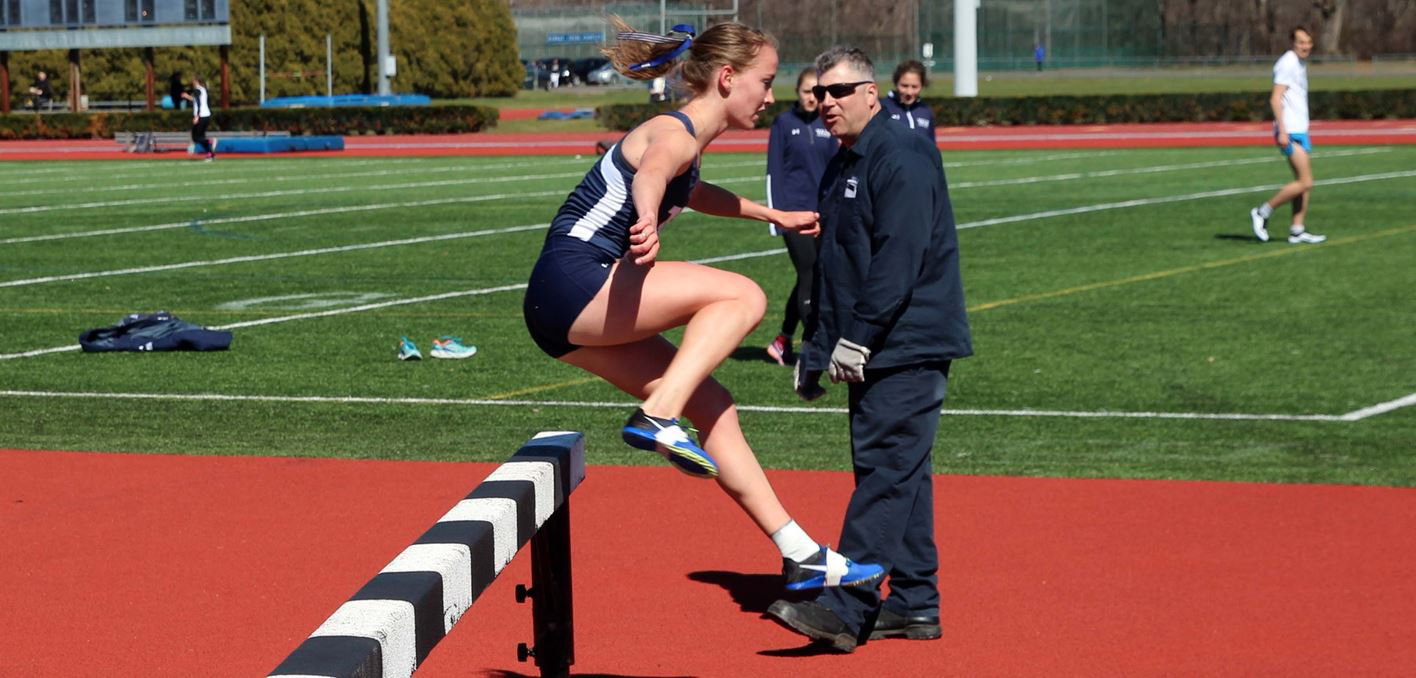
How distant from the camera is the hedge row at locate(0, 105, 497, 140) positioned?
5172 cm

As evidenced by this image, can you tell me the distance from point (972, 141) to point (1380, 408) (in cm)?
3290

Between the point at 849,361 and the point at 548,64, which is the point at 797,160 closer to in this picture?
the point at 849,361

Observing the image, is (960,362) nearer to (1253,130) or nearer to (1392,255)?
(1392,255)

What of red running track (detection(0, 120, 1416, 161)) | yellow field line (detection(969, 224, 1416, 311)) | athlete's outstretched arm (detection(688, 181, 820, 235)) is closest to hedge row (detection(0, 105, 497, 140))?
red running track (detection(0, 120, 1416, 161))

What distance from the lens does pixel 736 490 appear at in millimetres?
5531

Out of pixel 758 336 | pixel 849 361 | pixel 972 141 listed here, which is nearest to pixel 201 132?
pixel 972 141

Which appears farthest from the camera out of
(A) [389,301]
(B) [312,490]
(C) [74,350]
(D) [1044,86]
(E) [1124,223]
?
(D) [1044,86]

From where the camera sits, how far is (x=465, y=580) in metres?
4.12

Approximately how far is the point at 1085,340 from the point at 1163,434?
313cm

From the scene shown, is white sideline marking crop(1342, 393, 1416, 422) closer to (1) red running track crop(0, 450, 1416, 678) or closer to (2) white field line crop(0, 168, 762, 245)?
(1) red running track crop(0, 450, 1416, 678)

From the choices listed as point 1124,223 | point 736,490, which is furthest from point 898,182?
point 1124,223

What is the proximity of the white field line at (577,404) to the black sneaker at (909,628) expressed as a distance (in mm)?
3690

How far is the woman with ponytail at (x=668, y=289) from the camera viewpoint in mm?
5223

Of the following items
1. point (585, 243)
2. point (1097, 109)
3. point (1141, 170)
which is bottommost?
point (1141, 170)
